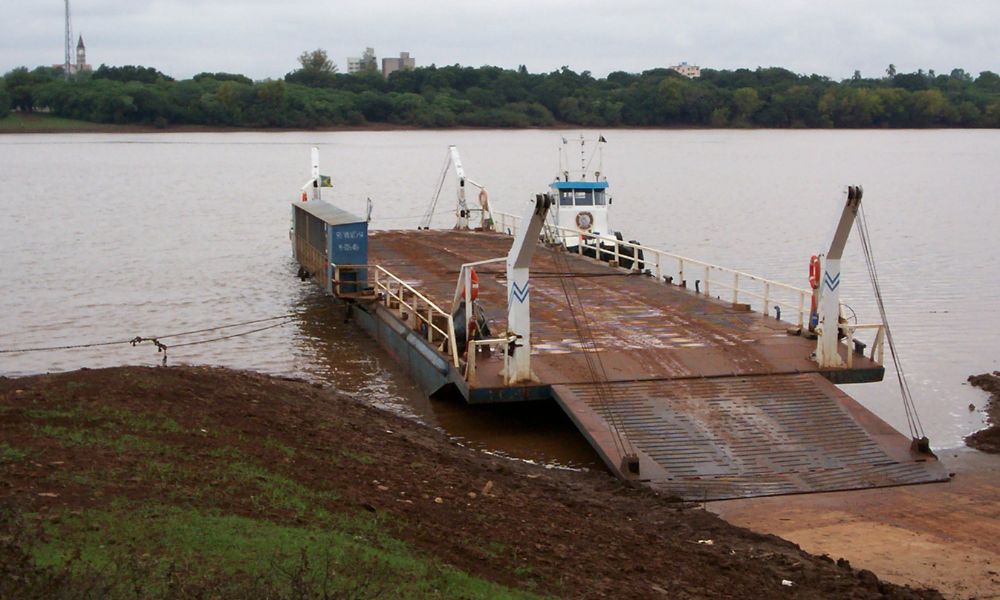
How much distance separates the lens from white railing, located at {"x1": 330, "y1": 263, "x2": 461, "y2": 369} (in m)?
17.6

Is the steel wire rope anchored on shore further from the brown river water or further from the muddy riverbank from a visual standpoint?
the muddy riverbank

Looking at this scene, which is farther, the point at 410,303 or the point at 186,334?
the point at 186,334

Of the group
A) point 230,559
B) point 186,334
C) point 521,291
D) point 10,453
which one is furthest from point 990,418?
point 186,334

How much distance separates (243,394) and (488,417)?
4.09 metres

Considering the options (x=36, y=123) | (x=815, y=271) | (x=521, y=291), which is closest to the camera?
(x=521, y=291)

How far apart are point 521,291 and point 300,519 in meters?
6.21

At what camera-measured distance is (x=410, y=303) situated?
74.2 feet

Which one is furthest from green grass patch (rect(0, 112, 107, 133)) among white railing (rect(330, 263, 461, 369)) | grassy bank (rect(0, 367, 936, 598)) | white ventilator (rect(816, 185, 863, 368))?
grassy bank (rect(0, 367, 936, 598))

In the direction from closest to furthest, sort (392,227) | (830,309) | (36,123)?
(830,309) < (392,227) < (36,123)

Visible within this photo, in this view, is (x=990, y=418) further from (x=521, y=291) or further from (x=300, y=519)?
(x=300, y=519)

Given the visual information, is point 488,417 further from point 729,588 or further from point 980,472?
point 729,588

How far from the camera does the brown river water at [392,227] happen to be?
68.5ft

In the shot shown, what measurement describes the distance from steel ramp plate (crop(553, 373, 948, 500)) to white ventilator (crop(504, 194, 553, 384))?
1.85 ft

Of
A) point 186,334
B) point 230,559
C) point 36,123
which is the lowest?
point 186,334
